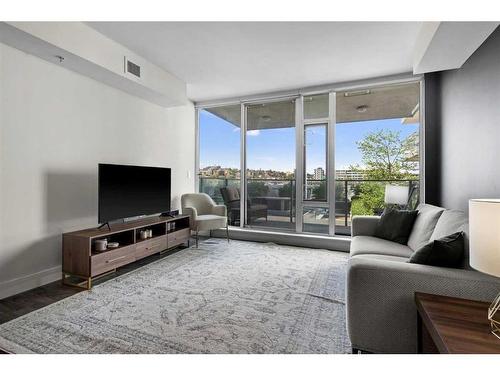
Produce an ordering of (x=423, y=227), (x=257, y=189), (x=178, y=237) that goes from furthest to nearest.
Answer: (x=257, y=189) < (x=178, y=237) < (x=423, y=227)

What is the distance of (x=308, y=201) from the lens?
175 inches

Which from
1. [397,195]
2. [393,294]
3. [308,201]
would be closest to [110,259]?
[393,294]

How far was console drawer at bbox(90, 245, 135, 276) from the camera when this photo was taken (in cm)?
260

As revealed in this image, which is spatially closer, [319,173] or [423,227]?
[423,227]

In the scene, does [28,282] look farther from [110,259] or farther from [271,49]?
[271,49]

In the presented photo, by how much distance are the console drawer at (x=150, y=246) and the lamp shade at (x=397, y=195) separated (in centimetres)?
307

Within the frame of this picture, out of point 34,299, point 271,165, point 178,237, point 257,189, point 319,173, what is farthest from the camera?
point 257,189

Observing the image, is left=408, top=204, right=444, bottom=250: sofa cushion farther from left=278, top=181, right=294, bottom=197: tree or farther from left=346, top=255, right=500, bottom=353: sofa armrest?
left=278, top=181, right=294, bottom=197: tree

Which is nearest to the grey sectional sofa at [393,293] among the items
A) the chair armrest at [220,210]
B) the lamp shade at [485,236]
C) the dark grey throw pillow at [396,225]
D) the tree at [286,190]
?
the lamp shade at [485,236]

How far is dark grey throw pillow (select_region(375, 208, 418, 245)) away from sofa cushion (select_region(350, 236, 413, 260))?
0.10 metres

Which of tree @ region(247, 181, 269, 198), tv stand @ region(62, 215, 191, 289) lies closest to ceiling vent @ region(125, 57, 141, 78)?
tv stand @ region(62, 215, 191, 289)

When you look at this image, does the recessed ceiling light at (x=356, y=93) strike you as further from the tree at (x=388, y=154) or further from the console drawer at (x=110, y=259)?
the console drawer at (x=110, y=259)

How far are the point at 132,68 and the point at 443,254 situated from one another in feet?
11.4
